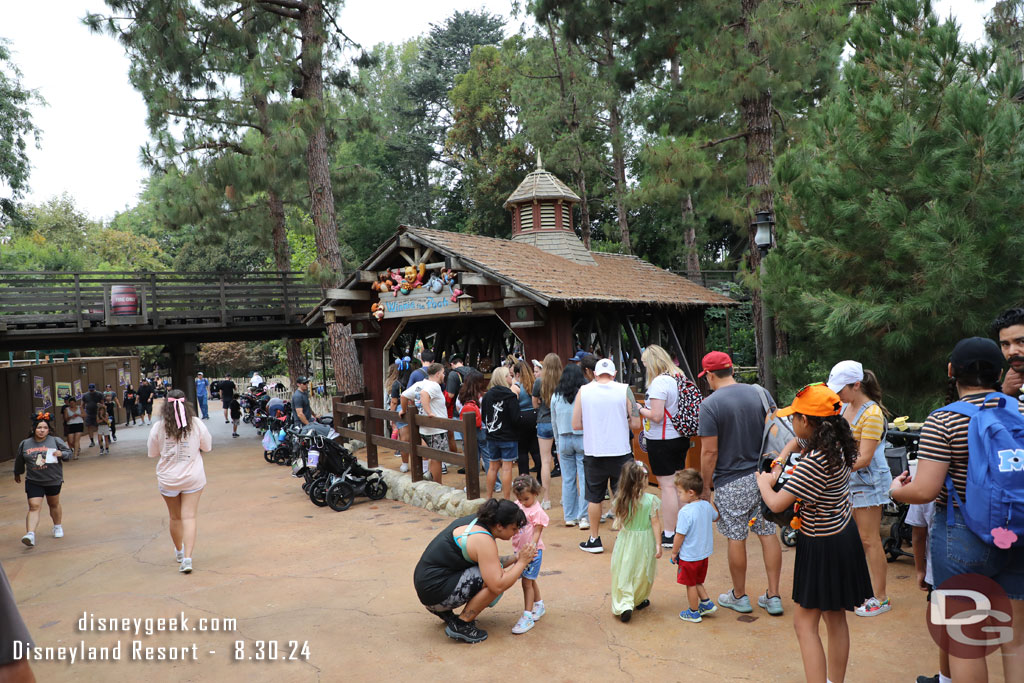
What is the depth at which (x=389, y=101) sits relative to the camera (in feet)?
138

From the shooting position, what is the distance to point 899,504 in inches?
217

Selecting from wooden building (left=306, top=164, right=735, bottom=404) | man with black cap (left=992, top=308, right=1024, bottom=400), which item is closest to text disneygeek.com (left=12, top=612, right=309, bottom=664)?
man with black cap (left=992, top=308, right=1024, bottom=400)

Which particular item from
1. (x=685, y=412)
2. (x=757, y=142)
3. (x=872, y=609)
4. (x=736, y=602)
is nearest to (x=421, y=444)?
(x=685, y=412)

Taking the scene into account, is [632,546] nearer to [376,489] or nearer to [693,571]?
[693,571]

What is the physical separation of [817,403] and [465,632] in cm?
268

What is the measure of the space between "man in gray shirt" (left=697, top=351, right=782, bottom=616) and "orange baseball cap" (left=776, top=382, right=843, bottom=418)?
1344mm

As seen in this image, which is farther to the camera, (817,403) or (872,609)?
(872,609)

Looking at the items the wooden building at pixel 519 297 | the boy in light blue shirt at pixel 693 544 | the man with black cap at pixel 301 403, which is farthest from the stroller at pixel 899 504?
the man with black cap at pixel 301 403

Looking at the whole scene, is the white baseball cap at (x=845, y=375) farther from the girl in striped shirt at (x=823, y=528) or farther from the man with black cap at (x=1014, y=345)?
the girl in striped shirt at (x=823, y=528)

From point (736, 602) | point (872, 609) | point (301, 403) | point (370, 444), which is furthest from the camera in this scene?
point (301, 403)

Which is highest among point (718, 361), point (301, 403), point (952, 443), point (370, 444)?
point (718, 361)

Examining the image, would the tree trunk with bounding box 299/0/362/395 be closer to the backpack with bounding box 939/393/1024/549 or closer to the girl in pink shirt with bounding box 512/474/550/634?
the girl in pink shirt with bounding box 512/474/550/634

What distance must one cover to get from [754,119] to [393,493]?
8.91m

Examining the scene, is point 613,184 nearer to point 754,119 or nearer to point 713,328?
point 713,328
